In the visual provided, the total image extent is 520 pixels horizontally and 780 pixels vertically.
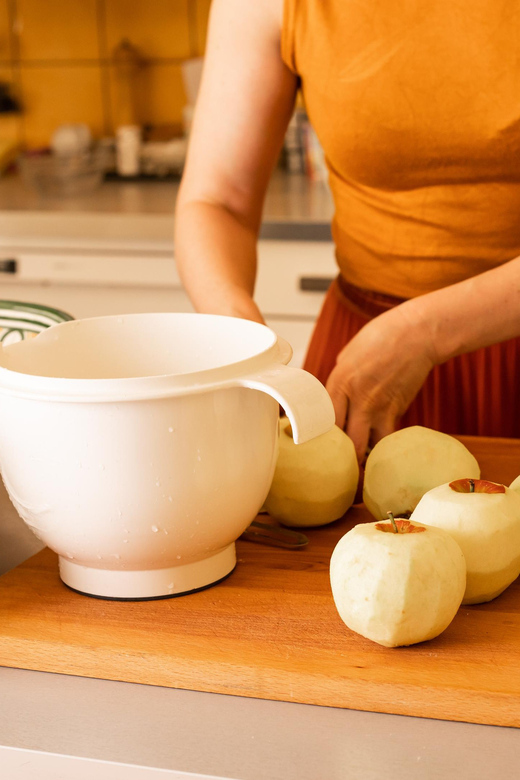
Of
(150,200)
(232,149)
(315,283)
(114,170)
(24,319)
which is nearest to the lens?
(24,319)

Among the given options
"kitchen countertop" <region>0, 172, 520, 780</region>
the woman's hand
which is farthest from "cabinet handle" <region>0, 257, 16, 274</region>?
"kitchen countertop" <region>0, 172, 520, 780</region>

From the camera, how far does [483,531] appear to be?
534mm

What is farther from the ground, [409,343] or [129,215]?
[409,343]

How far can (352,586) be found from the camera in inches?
19.3

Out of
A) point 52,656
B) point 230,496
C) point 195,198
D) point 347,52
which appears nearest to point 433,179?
point 347,52

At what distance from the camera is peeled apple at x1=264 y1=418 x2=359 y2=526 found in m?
0.65

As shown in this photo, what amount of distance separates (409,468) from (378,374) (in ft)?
0.52

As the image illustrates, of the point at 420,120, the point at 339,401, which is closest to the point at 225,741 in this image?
the point at 339,401

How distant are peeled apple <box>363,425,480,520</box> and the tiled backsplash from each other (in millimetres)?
2234

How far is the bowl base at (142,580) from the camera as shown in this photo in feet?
1.85

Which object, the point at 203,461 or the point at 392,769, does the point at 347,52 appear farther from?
the point at 392,769

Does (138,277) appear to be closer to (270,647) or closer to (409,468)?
(409,468)

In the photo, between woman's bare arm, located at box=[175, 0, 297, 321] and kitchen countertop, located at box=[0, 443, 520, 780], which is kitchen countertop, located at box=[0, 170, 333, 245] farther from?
kitchen countertop, located at box=[0, 443, 520, 780]

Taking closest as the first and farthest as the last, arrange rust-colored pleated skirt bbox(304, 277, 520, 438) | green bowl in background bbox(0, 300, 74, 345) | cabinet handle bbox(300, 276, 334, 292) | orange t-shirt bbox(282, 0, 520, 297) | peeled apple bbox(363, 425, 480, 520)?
peeled apple bbox(363, 425, 480, 520) → green bowl in background bbox(0, 300, 74, 345) → orange t-shirt bbox(282, 0, 520, 297) → rust-colored pleated skirt bbox(304, 277, 520, 438) → cabinet handle bbox(300, 276, 334, 292)
